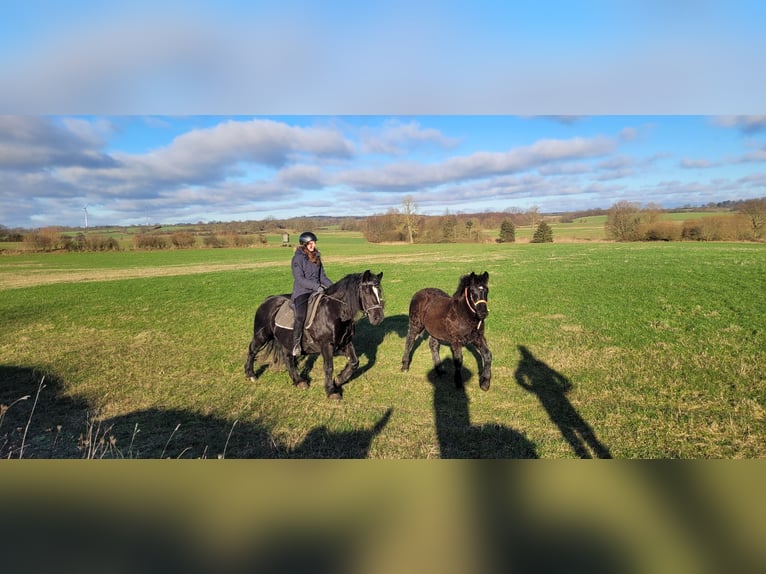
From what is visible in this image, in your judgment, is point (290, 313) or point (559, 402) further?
point (290, 313)

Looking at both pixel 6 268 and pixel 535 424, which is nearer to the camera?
pixel 535 424

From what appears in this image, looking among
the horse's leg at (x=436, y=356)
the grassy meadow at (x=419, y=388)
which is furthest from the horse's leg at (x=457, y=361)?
the horse's leg at (x=436, y=356)

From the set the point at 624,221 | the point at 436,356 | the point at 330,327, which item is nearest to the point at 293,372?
the point at 330,327

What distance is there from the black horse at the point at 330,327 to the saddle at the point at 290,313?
0.04 metres

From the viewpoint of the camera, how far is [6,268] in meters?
33.1

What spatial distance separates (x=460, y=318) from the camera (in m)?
6.67

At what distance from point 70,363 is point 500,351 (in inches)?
419

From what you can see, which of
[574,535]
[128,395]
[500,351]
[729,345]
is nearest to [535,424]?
[500,351]

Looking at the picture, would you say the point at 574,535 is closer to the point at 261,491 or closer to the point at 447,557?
the point at 447,557

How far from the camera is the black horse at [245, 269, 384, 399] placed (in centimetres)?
619

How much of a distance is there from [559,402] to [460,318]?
2.12 meters

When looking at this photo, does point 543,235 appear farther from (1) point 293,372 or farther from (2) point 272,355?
(1) point 293,372

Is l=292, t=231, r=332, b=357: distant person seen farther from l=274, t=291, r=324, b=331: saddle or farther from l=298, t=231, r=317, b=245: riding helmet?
l=274, t=291, r=324, b=331: saddle

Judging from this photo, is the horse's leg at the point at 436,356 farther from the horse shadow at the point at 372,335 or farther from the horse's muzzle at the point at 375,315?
the horse's muzzle at the point at 375,315
